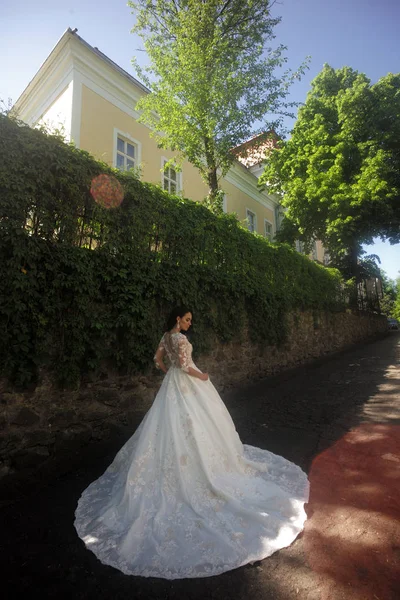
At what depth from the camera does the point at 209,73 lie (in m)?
9.91

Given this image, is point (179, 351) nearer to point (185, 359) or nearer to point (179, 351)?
point (179, 351)

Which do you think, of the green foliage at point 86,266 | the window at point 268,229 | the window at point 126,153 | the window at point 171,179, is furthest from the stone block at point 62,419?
the window at point 268,229

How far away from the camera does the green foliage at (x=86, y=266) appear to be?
11.5 feet

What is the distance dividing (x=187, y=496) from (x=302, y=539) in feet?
3.18

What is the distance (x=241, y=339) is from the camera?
765cm

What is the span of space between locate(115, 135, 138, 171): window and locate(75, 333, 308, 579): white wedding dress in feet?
33.1

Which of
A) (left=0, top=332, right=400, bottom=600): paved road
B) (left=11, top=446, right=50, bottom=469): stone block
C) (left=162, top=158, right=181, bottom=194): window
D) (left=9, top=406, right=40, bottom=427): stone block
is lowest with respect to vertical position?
(left=0, top=332, right=400, bottom=600): paved road

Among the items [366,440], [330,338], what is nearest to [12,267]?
[366,440]

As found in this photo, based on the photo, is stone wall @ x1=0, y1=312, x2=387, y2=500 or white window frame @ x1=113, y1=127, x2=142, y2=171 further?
white window frame @ x1=113, y1=127, x2=142, y2=171

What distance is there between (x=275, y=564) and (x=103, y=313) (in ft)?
11.0

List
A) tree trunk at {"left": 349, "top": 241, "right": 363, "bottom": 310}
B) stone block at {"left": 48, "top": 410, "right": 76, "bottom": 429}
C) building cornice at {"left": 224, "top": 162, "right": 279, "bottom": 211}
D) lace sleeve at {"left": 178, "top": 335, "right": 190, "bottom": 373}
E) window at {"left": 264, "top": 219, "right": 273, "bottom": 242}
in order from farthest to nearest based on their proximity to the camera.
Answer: window at {"left": 264, "top": 219, "right": 273, "bottom": 242} < tree trunk at {"left": 349, "top": 241, "right": 363, "bottom": 310} < building cornice at {"left": 224, "top": 162, "right": 279, "bottom": 211} < stone block at {"left": 48, "top": 410, "right": 76, "bottom": 429} < lace sleeve at {"left": 178, "top": 335, "right": 190, "bottom": 373}

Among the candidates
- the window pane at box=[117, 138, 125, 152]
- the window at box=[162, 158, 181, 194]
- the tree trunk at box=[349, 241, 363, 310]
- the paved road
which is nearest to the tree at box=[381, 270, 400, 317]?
the tree trunk at box=[349, 241, 363, 310]

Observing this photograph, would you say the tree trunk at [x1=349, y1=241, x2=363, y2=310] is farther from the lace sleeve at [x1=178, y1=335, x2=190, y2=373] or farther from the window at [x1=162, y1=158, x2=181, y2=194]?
the lace sleeve at [x1=178, y1=335, x2=190, y2=373]

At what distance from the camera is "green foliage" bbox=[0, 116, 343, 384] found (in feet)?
11.5
